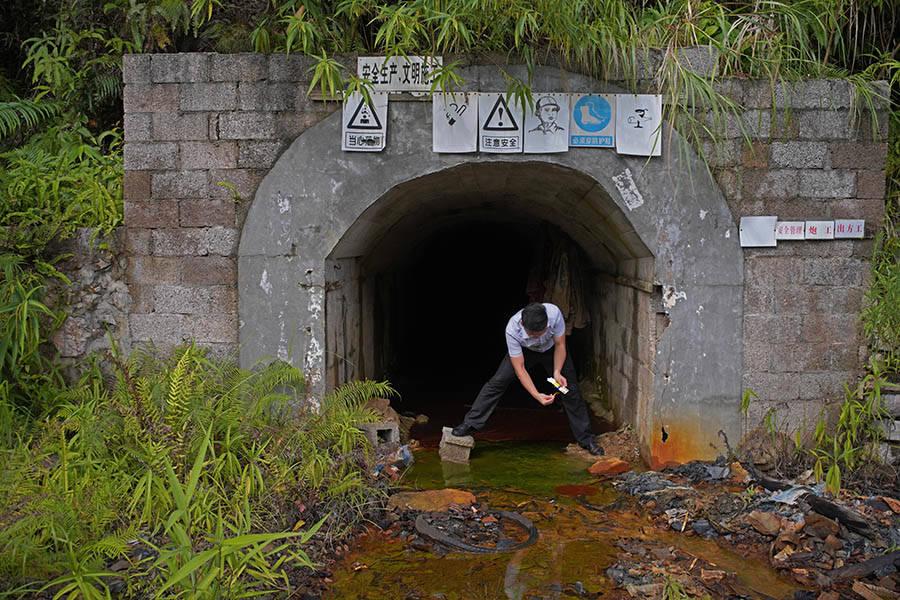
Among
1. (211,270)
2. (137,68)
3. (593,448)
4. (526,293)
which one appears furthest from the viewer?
(526,293)

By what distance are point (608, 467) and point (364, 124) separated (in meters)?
3.42

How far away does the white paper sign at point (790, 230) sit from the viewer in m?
5.70

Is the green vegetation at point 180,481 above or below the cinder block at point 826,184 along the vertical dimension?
below

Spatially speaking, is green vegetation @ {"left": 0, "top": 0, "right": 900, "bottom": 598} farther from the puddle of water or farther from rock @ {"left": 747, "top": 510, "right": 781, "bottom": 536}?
rock @ {"left": 747, "top": 510, "right": 781, "bottom": 536}

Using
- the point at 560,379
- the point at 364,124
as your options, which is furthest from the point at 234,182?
the point at 560,379

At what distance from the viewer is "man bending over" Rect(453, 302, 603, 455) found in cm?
633

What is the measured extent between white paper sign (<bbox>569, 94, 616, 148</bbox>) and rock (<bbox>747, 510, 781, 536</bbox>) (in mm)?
2813

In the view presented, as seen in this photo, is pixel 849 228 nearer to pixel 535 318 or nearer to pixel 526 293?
pixel 535 318

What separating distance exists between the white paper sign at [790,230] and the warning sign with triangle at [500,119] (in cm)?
214

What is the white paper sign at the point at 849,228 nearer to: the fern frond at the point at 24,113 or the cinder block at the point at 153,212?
the cinder block at the point at 153,212

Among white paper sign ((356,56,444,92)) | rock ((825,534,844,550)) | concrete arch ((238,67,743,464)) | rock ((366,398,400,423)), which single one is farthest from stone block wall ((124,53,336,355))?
rock ((825,534,844,550))

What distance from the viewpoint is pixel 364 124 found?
5.70 meters

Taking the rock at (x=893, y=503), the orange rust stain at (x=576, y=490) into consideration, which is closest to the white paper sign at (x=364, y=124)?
the orange rust stain at (x=576, y=490)

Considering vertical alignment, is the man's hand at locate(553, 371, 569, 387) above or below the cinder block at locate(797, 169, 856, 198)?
below
